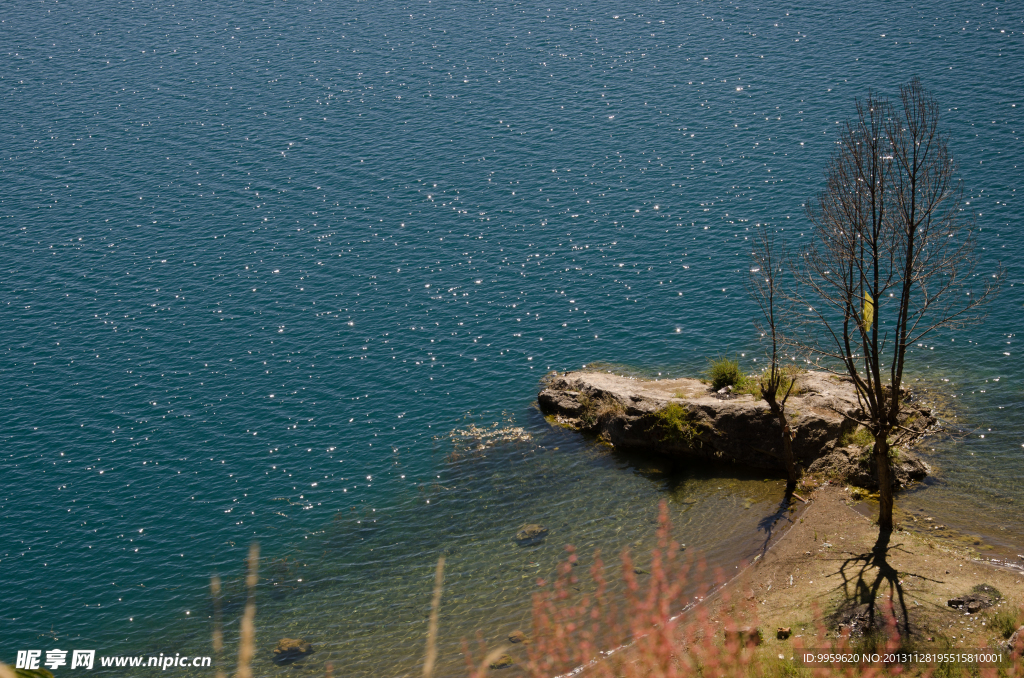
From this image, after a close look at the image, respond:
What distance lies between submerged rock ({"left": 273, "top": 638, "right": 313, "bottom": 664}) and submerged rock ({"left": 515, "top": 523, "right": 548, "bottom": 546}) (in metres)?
8.41

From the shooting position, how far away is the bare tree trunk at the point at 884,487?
2912 centimetres

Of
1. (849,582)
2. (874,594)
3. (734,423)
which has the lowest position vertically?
(874,594)

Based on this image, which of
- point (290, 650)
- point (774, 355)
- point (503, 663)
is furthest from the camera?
point (774, 355)

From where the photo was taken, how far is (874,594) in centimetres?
2700

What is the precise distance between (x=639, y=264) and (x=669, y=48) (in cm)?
3344

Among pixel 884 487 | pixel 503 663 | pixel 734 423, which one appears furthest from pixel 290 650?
pixel 884 487

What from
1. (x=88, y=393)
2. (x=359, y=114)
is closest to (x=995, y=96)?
(x=359, y=114)

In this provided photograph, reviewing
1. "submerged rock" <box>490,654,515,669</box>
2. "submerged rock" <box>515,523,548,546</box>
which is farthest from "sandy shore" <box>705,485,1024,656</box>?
"submerged rock" <box>515,523,548,546</box>

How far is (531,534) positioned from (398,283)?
23173mm

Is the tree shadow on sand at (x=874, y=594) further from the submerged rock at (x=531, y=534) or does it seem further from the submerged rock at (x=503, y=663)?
the submerged rock at (x=531, y=534)

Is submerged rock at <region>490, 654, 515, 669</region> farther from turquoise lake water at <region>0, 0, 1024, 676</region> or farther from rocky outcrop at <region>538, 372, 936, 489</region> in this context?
rocky outcrop at <region>538, 372, 936, 489</region>

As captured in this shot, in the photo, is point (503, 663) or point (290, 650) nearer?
point (503, 663)

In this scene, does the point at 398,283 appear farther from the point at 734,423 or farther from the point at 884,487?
the point at 884,487

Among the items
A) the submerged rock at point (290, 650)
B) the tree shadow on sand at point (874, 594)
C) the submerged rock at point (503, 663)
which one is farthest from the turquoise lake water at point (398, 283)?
the tree shadow on sand at point (874, 594)
